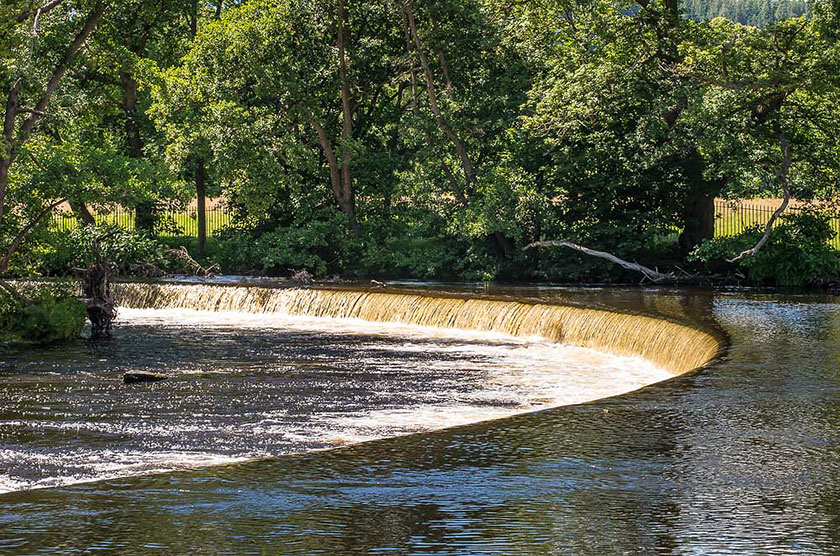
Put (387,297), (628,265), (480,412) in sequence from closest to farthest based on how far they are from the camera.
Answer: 1. (480,412)
2. (387,297)
3. (628,265)

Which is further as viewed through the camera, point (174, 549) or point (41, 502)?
point (41, 502)

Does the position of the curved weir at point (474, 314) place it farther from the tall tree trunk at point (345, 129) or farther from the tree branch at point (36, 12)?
the tree branch at point (36, 12)

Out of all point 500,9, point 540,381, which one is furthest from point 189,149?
point 540,381

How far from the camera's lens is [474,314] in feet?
85.3

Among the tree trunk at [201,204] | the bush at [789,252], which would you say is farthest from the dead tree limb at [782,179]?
the tree trunk at [201,204]

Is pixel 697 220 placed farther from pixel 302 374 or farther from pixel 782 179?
pixel 302 374

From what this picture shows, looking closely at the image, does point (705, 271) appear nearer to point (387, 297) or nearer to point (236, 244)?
point (387, 297)

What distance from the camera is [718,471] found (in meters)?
10.7

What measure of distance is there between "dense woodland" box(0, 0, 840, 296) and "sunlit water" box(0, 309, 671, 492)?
617 cm

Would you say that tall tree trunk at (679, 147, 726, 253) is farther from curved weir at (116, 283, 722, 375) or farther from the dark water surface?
the dark water surface

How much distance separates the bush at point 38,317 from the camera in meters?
23.5

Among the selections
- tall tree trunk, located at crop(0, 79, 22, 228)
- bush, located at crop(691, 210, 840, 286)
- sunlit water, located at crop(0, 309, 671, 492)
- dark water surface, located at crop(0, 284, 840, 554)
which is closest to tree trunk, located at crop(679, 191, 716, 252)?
bush, located at crop(691, 210, 840, 286)

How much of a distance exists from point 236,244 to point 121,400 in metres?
22.5

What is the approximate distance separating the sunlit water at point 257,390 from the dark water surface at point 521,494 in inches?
40.8
